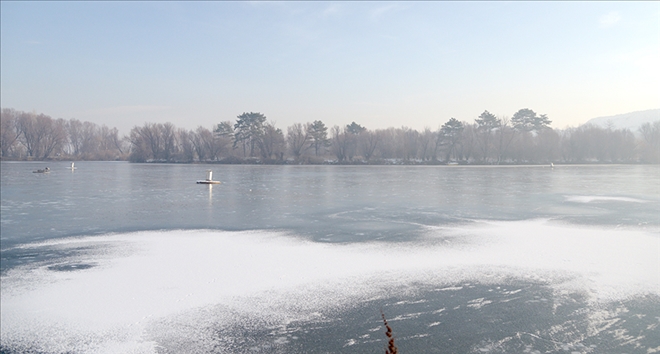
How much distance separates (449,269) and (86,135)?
11163 cm

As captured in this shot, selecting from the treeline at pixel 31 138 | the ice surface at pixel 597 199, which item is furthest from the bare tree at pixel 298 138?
the ice surface at pixel 597 199

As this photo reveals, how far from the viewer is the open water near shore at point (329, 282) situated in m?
4.47

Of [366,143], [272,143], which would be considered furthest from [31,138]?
[366,143]

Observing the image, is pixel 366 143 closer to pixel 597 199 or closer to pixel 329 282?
pixel 597 199

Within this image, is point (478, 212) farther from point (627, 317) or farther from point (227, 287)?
point (227, 287)

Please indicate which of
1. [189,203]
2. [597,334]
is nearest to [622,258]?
[597,334]

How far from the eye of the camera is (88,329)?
188 inches

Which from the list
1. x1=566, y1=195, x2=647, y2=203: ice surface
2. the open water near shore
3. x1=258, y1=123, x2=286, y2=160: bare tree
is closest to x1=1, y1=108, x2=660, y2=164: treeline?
x1=258, y1=123, x2=286, y2=160: bare tree

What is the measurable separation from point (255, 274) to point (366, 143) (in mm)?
65116

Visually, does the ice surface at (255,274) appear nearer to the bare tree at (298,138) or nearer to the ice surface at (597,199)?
the ice surface at (597,199)

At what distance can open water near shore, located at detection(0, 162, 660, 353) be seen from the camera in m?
4.47

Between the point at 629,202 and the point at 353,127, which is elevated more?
the point at 353,127

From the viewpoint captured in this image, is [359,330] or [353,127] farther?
[353,127]

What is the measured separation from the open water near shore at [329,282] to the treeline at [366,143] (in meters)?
54.8
